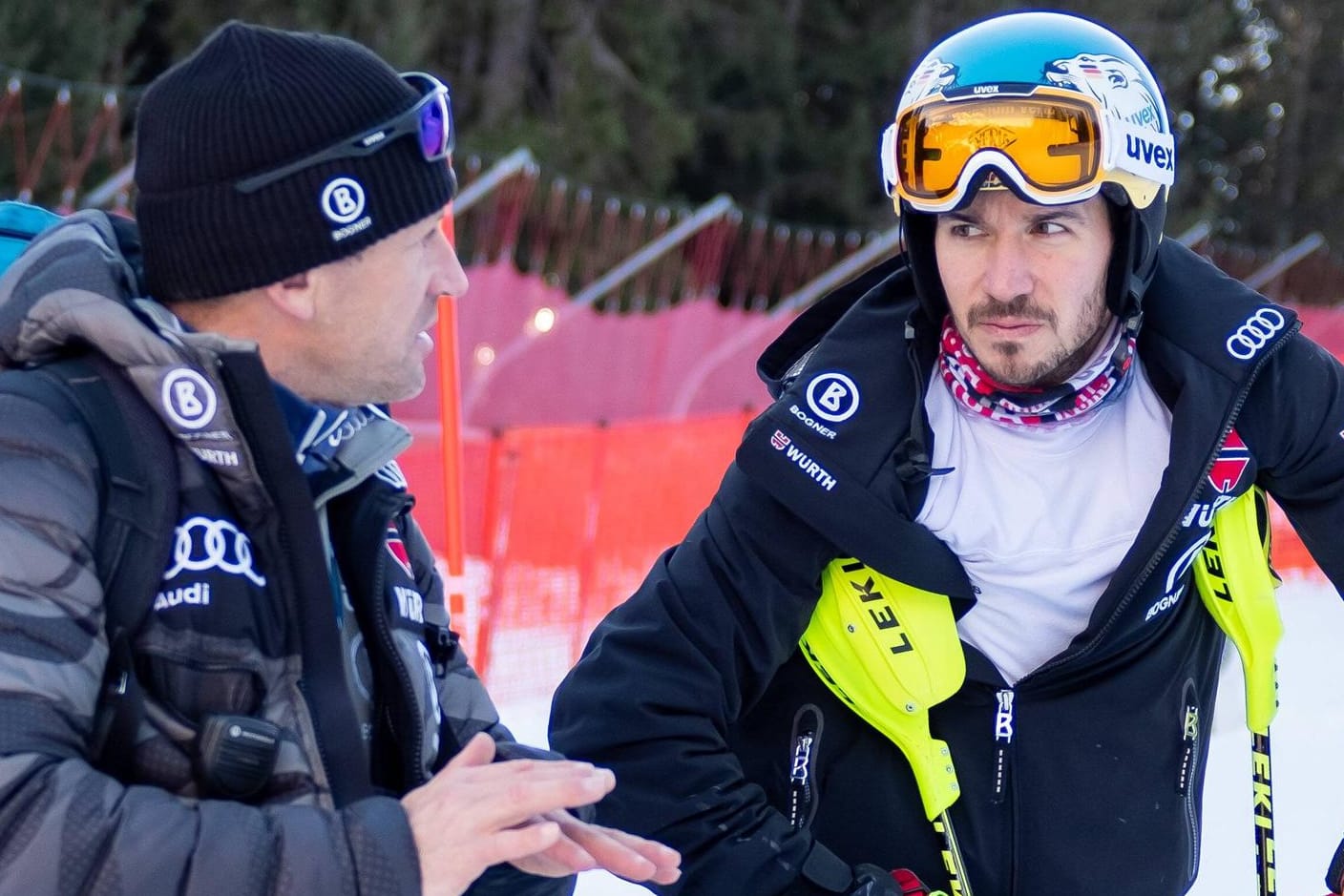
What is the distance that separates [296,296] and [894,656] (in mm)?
1268

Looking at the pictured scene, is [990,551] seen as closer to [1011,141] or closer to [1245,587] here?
[1245,587]

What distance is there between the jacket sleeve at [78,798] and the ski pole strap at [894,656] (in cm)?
125

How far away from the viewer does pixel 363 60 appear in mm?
2111

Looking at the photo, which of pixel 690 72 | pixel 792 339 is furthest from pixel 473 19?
pixel 792 339

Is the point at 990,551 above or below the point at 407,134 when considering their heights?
below

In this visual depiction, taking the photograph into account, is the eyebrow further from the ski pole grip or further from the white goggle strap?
the ski pole grip

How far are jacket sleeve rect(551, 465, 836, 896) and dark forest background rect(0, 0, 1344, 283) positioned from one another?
15344mm

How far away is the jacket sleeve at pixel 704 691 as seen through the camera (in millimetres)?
2693

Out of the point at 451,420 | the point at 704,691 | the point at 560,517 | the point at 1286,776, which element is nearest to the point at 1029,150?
the point at 704,691

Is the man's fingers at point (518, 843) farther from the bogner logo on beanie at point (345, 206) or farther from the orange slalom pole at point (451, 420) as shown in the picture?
the orange slalom pole at point (451, 420)

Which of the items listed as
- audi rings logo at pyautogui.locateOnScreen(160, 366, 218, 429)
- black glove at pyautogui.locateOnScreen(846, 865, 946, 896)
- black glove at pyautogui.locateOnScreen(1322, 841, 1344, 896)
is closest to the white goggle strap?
black glove at pyautogui.locateOnScreen(846, 865, 946, 896)

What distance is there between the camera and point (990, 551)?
9.33ft

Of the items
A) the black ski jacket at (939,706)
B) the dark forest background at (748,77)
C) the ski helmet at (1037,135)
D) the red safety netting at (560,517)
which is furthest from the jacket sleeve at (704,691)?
the dark forest background at (748,77)

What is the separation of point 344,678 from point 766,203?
27227mm
